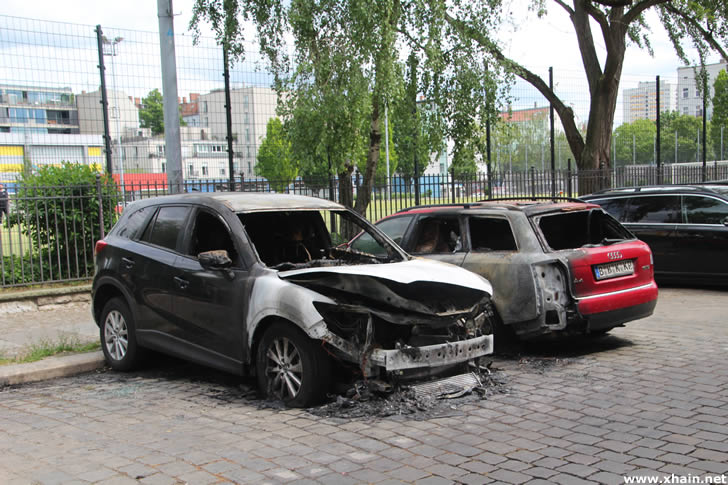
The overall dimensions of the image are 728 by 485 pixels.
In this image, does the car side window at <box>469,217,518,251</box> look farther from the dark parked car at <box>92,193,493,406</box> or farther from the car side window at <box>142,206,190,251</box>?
the car side window at <box>142,206,190,251</box>

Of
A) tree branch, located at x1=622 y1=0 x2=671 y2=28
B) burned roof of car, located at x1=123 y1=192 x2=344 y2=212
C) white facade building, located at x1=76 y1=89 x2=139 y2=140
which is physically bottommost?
burned roof of car, located at x1=123 y1=192 x2=344 y2=212

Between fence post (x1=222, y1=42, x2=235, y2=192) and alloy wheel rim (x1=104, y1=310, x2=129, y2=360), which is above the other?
fence post (x1=222, y1=42, x2=235, y2=192)

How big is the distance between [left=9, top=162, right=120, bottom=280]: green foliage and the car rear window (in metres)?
7.50

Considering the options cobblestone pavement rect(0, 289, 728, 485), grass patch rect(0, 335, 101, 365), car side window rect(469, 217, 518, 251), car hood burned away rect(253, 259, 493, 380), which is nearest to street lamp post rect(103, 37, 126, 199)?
grass patch rect(0, 335, 101, 365)

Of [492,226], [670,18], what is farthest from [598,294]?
[670,18]

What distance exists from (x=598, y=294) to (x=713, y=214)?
5578 mm

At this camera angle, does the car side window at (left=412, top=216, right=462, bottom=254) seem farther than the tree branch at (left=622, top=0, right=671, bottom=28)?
No

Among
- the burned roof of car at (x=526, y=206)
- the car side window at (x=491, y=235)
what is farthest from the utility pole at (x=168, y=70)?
the car side window at (x=491, y=235)

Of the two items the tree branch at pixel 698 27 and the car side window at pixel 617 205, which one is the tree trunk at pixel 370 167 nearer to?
the car side window at pixel 617 205

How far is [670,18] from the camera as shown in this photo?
20734 millimetres

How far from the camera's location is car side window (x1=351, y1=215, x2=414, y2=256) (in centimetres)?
727

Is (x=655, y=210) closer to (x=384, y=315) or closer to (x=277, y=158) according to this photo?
(x=277, y=158)

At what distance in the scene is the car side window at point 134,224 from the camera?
23.7 feet

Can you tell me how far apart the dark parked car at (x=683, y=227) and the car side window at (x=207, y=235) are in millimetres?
8245
